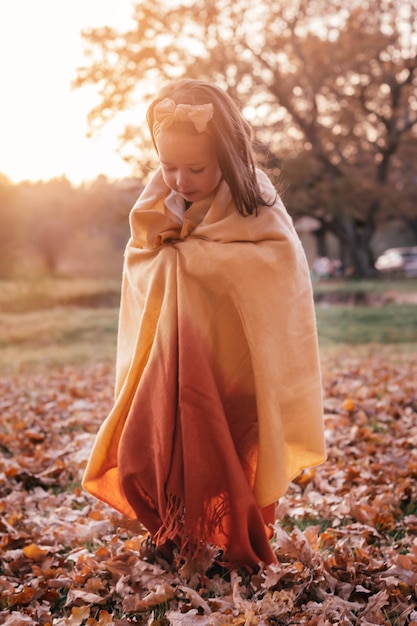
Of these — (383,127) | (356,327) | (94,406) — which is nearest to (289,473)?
(94,406)

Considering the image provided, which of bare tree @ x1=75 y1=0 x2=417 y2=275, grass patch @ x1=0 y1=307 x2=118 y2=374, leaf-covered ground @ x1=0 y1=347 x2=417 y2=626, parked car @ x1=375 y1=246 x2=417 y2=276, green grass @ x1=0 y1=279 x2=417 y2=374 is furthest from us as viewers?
parked car @ x1=375 y1=246 x2=417 y2=276

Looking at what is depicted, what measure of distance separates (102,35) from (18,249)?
740cm

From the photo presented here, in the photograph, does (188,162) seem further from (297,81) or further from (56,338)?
(297,81)

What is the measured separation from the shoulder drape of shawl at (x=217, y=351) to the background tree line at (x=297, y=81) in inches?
616

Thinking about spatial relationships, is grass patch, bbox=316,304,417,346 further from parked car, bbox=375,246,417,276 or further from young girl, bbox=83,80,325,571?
parked car, bbox=375,246,417,276

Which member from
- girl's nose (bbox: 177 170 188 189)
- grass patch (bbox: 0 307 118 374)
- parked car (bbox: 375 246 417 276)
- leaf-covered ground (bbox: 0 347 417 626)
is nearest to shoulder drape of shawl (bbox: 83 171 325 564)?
girl's nose (bbox: 177 170 188 189)

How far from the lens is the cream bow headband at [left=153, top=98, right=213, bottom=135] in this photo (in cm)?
267

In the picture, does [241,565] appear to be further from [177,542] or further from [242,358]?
[242,358]

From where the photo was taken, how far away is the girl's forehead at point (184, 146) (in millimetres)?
2721

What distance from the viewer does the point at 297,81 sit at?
2303cm

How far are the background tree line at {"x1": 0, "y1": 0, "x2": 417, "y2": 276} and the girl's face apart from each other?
15.6m

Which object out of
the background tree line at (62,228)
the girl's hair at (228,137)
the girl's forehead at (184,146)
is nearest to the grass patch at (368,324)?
the background tree line at (62,228)

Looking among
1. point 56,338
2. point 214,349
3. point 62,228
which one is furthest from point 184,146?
point 62,228

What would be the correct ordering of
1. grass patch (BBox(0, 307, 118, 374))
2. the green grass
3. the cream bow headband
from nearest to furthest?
1. the cream bow headband
2. grass patch (BBox(0, 307, 118, 374))
3. the green grass
